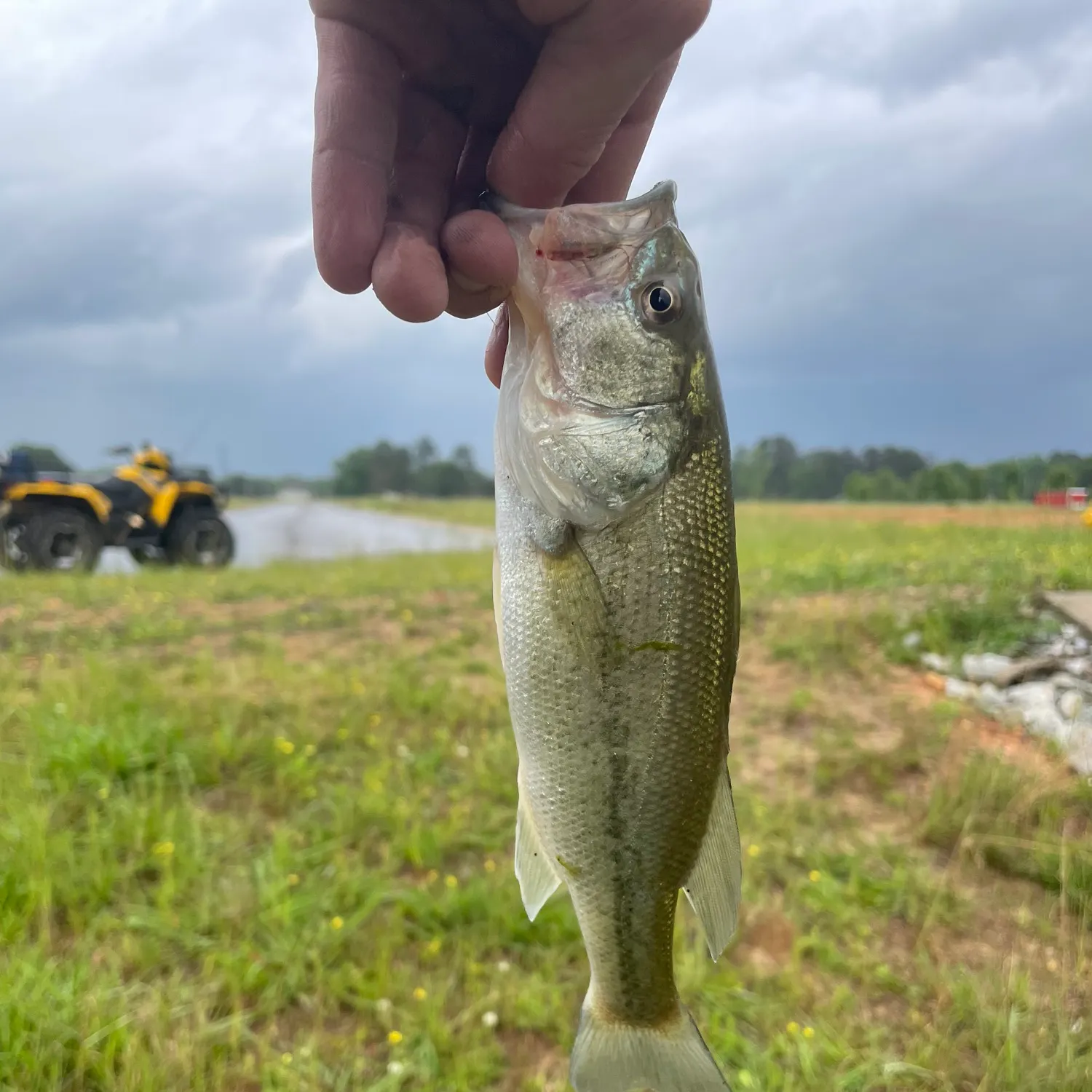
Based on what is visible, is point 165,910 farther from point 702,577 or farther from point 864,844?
point 864,844

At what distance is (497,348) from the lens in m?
1.69

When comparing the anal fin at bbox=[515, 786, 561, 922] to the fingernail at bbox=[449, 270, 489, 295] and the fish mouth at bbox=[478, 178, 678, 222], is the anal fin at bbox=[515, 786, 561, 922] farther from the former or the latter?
the fish mouth at bbox=[478, 178, 678, 222]

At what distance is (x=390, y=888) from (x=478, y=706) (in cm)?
185

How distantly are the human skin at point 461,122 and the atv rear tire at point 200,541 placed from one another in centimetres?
1191

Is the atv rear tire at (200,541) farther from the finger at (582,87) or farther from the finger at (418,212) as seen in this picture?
→ the finger at (582,87)

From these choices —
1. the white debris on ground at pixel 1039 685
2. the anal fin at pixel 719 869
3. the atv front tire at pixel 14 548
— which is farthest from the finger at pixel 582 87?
the atv front tire at pixel 14 548

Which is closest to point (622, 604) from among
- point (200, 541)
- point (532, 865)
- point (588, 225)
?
point (532, 865)

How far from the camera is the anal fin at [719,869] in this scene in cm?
143

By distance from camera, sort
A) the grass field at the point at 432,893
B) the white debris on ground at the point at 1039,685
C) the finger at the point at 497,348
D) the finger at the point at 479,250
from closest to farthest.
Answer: the finger at the point at 479,250, the finger at the point at 497,348, the grass field at the point at 432,893, the white debris on ground at the point at 1039,685

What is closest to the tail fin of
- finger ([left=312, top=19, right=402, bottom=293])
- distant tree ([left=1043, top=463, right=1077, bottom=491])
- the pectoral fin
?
the pectoral fin

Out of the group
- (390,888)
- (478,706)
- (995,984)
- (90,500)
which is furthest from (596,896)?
(90,500)

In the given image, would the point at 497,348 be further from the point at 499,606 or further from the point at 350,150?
the point at 499,606

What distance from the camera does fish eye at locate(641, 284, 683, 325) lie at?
Result: 58.2 inches

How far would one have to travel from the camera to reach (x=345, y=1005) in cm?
276
